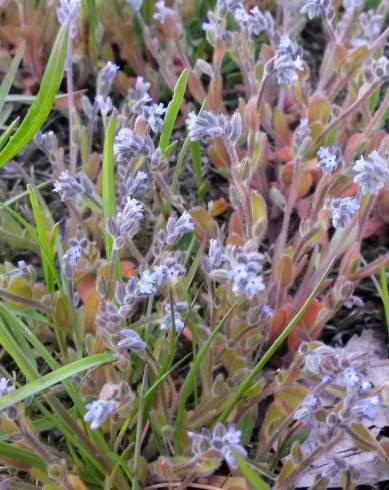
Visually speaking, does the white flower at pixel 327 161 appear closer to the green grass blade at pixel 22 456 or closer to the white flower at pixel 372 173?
the white flower at pixel 372 173

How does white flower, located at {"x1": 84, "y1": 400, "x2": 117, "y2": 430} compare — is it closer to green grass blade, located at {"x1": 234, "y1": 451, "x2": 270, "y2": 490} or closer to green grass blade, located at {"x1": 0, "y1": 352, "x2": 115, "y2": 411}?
green grass blade, located at {"x1": 0, "y1": 352, "x2": 115, "y2": 411}

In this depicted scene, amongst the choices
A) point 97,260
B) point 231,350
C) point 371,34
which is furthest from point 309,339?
point 371,34

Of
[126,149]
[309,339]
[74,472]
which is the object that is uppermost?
[126,149]

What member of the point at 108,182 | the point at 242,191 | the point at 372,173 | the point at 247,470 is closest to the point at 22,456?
the point at 247,470

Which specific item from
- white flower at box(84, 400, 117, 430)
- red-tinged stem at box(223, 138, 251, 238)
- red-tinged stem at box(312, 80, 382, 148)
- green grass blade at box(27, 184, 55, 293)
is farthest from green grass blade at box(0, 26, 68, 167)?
red-tinged stem at box(312, 80, 382, 148)

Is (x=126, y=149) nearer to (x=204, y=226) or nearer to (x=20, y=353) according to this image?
(x=204, y=226)
